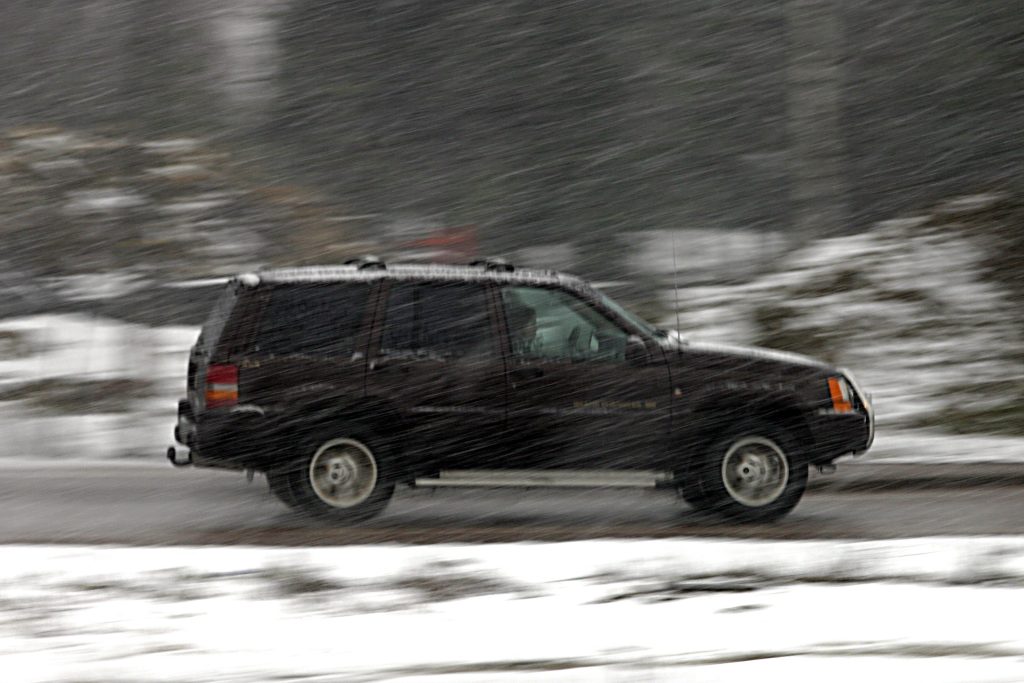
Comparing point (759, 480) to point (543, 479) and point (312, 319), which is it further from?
point (312, 319)

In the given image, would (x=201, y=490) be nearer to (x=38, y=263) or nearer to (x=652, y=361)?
(x=652, y=361)

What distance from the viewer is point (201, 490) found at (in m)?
11.2

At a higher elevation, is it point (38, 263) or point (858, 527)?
point (38, 263)

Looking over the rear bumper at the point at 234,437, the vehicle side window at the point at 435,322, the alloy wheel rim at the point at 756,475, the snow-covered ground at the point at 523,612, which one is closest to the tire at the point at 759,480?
the alloy wheel rim at the point at 756,475

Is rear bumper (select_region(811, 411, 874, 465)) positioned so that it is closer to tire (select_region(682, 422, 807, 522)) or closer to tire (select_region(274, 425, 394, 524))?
tire (select_region(682, 422, 807, 522))

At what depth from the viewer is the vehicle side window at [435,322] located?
9242 millimetres

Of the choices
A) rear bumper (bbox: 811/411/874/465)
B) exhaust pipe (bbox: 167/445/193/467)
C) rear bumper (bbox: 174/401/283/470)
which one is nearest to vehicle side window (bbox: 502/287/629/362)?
rear bumper (bbox: 811/411/874/465)

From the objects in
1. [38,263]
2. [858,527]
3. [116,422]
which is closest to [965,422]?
[858,527]

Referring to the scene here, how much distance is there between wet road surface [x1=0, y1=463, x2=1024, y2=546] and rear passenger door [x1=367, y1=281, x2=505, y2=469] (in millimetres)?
583

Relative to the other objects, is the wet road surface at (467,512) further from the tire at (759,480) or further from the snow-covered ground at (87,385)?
the snow-covered ground at (87,385)

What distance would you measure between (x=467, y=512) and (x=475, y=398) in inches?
50.9

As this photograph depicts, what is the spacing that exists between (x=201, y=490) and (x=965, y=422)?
298 inches

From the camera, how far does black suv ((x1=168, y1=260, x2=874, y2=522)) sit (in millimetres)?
9102

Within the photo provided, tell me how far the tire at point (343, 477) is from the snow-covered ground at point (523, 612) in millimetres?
1076
